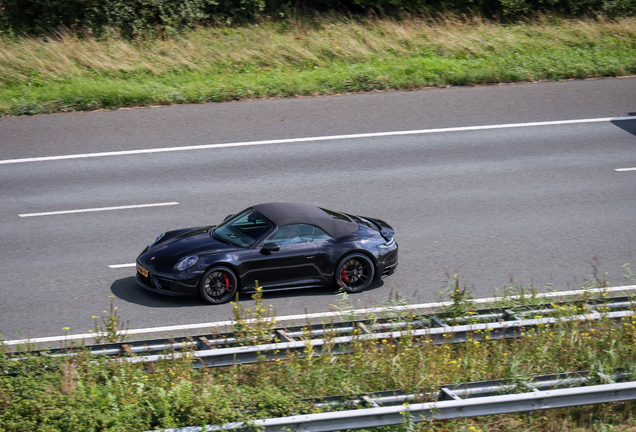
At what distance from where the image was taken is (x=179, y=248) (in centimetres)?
1023

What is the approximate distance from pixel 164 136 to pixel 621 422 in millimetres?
12425

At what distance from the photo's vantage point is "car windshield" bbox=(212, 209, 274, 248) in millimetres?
10414

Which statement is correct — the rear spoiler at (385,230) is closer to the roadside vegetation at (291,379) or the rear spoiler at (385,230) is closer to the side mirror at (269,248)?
the side mirror at (269,248)

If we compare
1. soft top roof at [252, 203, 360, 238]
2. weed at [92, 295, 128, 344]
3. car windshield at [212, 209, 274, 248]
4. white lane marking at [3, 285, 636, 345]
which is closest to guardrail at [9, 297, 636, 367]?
weed at [92, 295, 128, 344]

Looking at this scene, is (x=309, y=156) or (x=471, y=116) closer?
(x=309, y=156)

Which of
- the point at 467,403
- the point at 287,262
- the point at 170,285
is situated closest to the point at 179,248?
the point at 170,285

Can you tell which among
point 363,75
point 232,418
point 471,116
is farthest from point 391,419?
point 363,75

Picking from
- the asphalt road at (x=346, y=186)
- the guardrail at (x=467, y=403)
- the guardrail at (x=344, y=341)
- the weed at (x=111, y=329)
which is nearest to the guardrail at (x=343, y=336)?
the guardrail at (x=344, y=341)

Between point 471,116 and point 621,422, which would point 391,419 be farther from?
point 471,116

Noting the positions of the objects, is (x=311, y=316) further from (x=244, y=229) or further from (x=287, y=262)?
(x=244, y=229)

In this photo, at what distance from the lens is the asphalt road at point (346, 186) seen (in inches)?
417

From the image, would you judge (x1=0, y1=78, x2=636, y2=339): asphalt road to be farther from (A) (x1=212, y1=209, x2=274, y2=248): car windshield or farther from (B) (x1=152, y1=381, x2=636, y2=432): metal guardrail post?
(B) (x1=152, y1=381, x2=636, y2=432): metal guardrail post

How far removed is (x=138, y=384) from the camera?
668 cm

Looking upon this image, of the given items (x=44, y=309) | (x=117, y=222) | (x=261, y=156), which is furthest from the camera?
(x=261, y=156)
